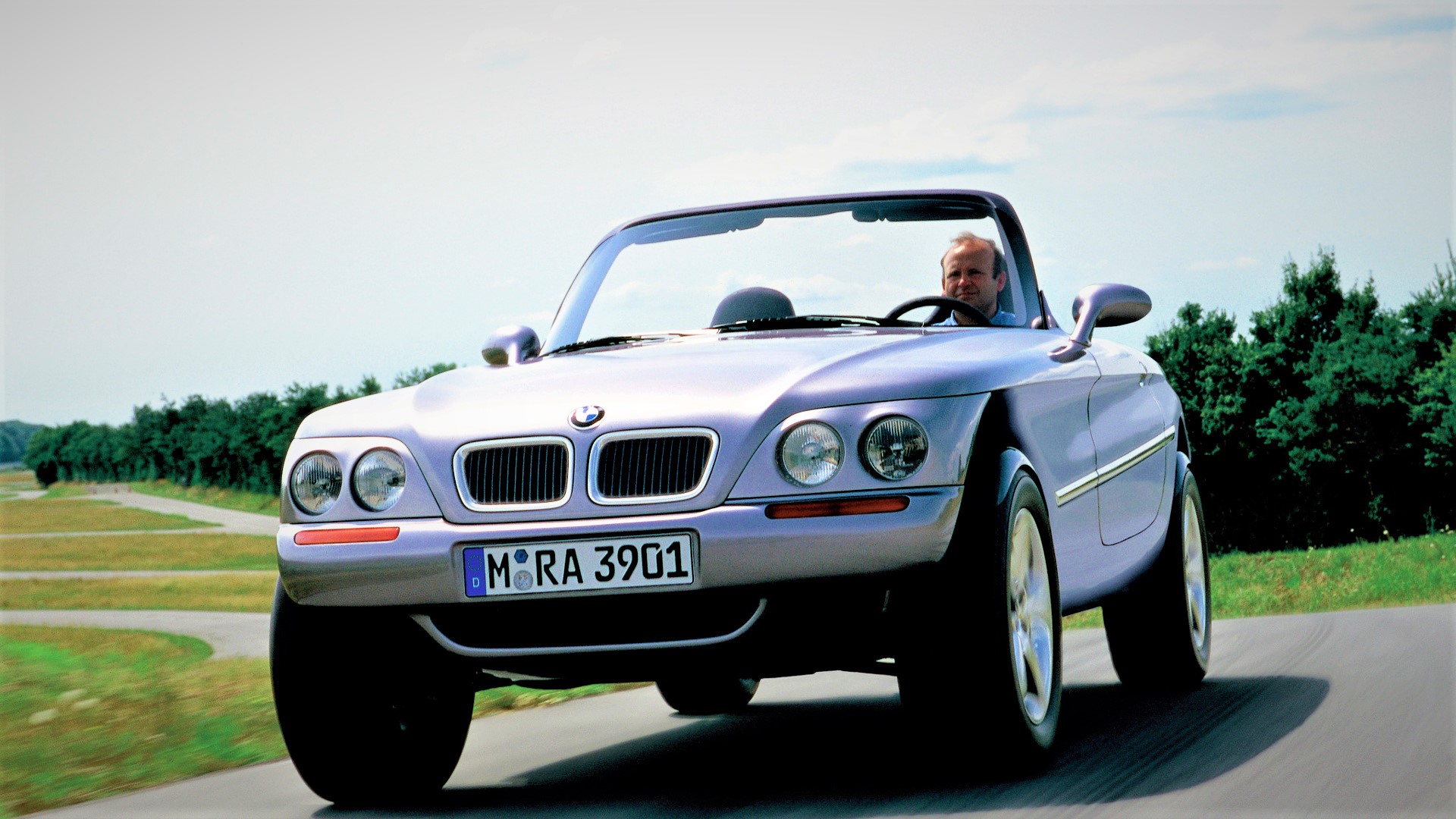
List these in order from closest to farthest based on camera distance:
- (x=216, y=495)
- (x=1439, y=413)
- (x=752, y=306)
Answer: (x=752, y=306) → (x=1439, y=413) → (x=216, y=495)

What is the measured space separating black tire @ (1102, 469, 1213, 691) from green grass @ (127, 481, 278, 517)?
122513 mm

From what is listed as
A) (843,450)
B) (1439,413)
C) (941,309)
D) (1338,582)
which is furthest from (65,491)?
(843,450)

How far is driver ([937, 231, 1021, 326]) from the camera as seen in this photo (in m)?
6.16

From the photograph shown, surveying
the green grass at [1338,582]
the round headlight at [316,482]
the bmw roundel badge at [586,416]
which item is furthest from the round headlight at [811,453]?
the green grass at [1338,582]

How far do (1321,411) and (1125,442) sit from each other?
62929mm

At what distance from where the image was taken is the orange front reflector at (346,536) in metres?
4.39

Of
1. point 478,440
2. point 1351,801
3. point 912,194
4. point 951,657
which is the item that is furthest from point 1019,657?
point 912,194

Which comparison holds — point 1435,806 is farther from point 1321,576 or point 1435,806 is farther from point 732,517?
point 1321,576

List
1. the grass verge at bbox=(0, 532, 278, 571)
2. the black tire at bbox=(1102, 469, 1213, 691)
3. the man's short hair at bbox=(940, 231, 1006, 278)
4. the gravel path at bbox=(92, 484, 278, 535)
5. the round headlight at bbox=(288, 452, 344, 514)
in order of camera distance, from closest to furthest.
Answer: the round headlight at bbox=(288, 452, 344, 514) → the man's short hair at bbox=(940, 231, 1006, 278) → the black tire at bbox=(1102, 469, 1213, 691) → the grass verge at bbox=(0, 532, 278, 571) → the gravel path at bbox=(92, 484, 278, 535)

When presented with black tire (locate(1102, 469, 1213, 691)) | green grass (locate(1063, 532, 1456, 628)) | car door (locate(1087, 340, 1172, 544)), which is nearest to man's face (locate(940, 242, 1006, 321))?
car door (locate(1087, 340, 1172, 544))

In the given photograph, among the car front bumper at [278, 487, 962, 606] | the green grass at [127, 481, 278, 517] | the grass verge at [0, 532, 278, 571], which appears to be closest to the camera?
the car front bumper at [278, 487, 962, 606]

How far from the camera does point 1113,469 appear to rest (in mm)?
5914

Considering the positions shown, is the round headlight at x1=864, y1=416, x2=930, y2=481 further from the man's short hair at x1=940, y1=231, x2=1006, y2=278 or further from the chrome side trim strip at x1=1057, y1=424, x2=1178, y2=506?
the man's short hair at x1=940, y1=231, x2=1006, y2=278

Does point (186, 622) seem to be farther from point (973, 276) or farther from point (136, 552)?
point (136, 552)
